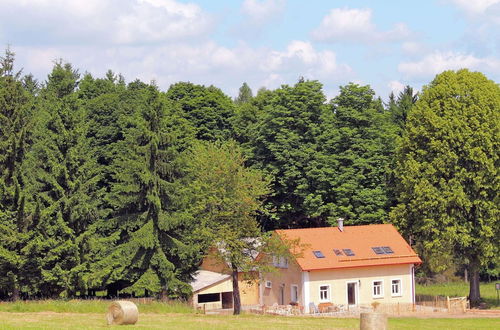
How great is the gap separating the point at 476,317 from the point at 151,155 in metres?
23.5

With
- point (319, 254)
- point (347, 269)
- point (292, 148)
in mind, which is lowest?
point (347, 269)

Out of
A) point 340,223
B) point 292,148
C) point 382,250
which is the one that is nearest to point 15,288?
point 340,223

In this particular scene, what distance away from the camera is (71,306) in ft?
132

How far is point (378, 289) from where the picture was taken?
5441cm

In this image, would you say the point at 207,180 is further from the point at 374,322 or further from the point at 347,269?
the point at 374,322

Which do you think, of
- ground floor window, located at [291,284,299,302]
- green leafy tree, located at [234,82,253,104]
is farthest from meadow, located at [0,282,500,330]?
green leafy tree, located at [234,82,253,104]

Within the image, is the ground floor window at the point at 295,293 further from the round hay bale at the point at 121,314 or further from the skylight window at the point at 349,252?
the round hay bale at the point at 121,314

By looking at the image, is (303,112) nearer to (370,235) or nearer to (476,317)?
(370,235)

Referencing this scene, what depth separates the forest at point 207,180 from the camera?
47250 mm

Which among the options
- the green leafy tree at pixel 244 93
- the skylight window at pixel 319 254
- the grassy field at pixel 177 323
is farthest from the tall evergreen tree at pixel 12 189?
the green leafy tree at pixel 244 93

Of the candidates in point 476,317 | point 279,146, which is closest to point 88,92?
point 279,146

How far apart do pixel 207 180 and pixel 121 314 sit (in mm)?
17096

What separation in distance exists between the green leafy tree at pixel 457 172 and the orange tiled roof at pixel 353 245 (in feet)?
6.44

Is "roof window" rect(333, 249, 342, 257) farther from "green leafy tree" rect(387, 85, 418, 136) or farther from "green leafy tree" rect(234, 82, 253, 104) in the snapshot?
"green leafy tree" rect(234, 82, 253, 104)
